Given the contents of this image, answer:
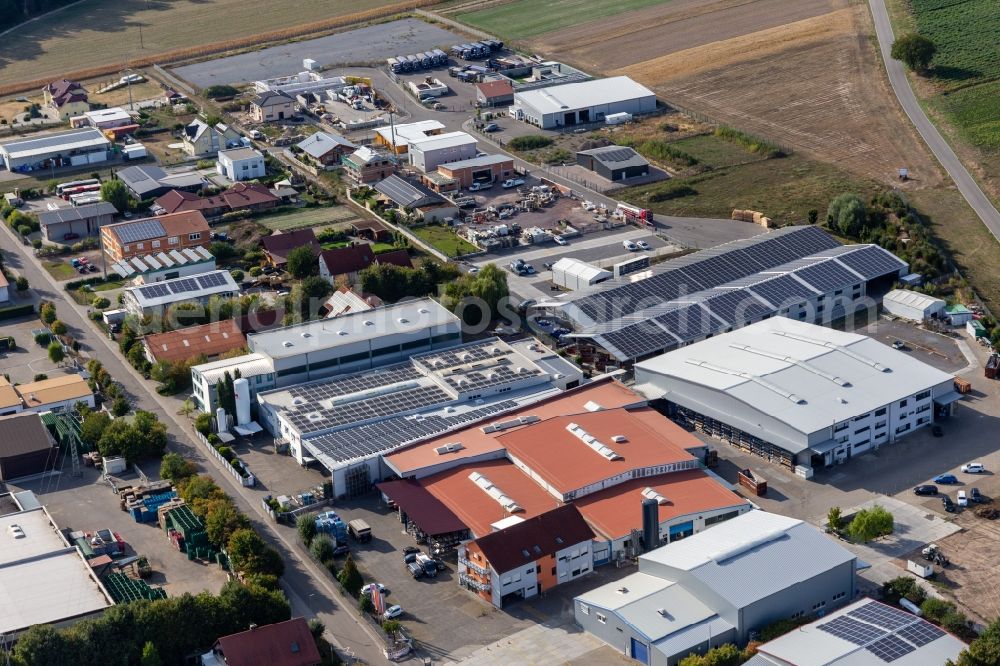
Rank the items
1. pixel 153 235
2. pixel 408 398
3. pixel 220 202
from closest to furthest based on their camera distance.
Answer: pixel 408 398, pixel 153 235, pixel 220 202

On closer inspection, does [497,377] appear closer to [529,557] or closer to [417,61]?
[529,557]

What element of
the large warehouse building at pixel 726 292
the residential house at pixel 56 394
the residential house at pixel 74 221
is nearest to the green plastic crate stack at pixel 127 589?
the residential house at pixel 56 394

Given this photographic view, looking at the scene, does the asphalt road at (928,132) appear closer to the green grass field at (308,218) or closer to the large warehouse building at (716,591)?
the green grass field at (308,218)


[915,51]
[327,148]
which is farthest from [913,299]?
[327,148]

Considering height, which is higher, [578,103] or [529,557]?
[578,103]

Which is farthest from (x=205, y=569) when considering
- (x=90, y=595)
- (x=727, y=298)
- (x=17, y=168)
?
(x=17, y=168)

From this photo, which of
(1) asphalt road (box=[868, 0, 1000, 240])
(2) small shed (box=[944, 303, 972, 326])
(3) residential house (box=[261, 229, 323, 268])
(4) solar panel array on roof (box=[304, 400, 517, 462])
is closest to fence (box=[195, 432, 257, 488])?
(4) solar panel array on roof (box=[304, 400, 517, 462])
